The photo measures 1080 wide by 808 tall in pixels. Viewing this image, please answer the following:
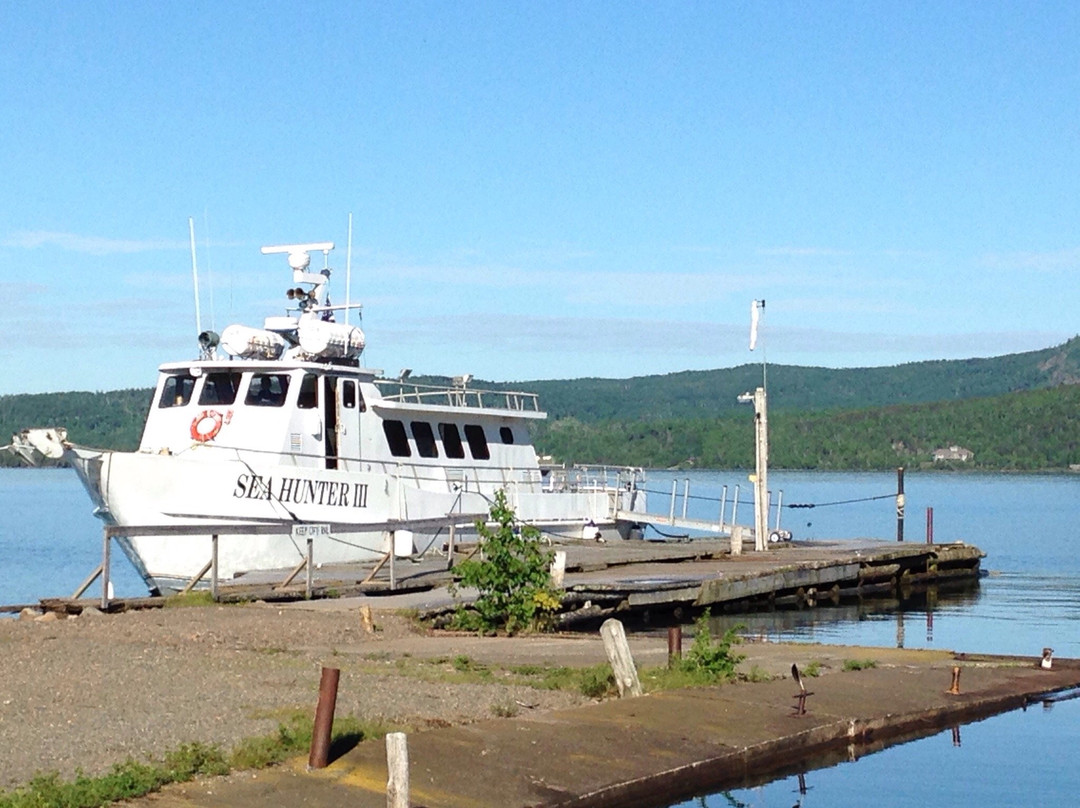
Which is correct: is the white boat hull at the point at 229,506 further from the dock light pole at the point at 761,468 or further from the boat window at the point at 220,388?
the dock light pole at the point at 761,468

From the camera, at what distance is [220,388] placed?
2778cm

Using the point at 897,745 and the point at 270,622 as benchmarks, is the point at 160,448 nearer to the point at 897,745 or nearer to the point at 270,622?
the point at 270,622

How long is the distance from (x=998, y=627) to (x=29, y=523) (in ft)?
174

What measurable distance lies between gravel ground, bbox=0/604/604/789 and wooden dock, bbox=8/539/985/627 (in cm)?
177

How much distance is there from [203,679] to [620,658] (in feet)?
11.9

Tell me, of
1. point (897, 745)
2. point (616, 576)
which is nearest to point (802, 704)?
point (897, 745)

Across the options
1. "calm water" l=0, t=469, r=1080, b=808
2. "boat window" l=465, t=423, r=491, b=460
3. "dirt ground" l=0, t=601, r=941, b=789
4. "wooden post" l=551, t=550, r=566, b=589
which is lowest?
"calm water" l=0, t=469, r=1080, b=808

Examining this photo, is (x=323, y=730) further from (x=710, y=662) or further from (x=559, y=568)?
(x=559, y=568)

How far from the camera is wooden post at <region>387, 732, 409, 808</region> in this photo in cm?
927

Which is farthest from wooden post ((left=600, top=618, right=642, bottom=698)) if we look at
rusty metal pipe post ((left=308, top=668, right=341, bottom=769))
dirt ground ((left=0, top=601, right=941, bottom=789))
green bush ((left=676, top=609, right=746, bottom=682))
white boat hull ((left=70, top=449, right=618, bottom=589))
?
white boat hull ((left=70, top=449, right=618, bottom=589))

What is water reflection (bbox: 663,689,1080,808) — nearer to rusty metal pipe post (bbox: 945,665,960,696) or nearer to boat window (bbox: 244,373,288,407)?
rusty metal pipe post (bbox: 945,665,960,696)

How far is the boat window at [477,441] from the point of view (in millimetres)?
32188

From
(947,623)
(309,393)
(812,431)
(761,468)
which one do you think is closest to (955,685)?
(947,623)

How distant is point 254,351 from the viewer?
27969mm
